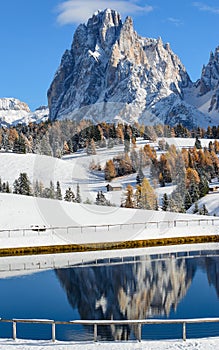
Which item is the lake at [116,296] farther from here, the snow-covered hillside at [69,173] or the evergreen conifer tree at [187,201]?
the snow-covered hillside at [69,173]

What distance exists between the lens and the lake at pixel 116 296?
20.1m

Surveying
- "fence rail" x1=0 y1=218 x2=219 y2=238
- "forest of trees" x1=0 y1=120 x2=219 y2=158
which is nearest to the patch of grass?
"fence rail" x1=0 y1=218 x2=219 y2=238

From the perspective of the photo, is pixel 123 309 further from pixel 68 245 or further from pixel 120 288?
pixel 68 245

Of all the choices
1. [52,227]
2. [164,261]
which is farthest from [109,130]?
[164,261]

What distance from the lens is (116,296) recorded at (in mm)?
26969

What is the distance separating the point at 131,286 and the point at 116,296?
2.54 metres

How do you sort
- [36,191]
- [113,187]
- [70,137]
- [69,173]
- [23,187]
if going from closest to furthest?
[23,187], [36,191], [113,187], [69,173], [70,137]

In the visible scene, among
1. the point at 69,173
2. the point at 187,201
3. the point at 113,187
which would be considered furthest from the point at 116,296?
the point at 69,173

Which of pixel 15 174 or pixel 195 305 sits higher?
pixel 15 174

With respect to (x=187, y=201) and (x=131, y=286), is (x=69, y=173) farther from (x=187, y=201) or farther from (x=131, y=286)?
(x=131, y=286)

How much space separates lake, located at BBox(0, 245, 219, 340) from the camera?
20141mm

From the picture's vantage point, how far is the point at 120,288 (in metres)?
28.9

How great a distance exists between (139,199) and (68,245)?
4869cm

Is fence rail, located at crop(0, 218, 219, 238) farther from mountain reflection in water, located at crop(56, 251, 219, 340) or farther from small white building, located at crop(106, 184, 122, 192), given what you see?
small white building, located at crop(106, 184, 122, 192)
